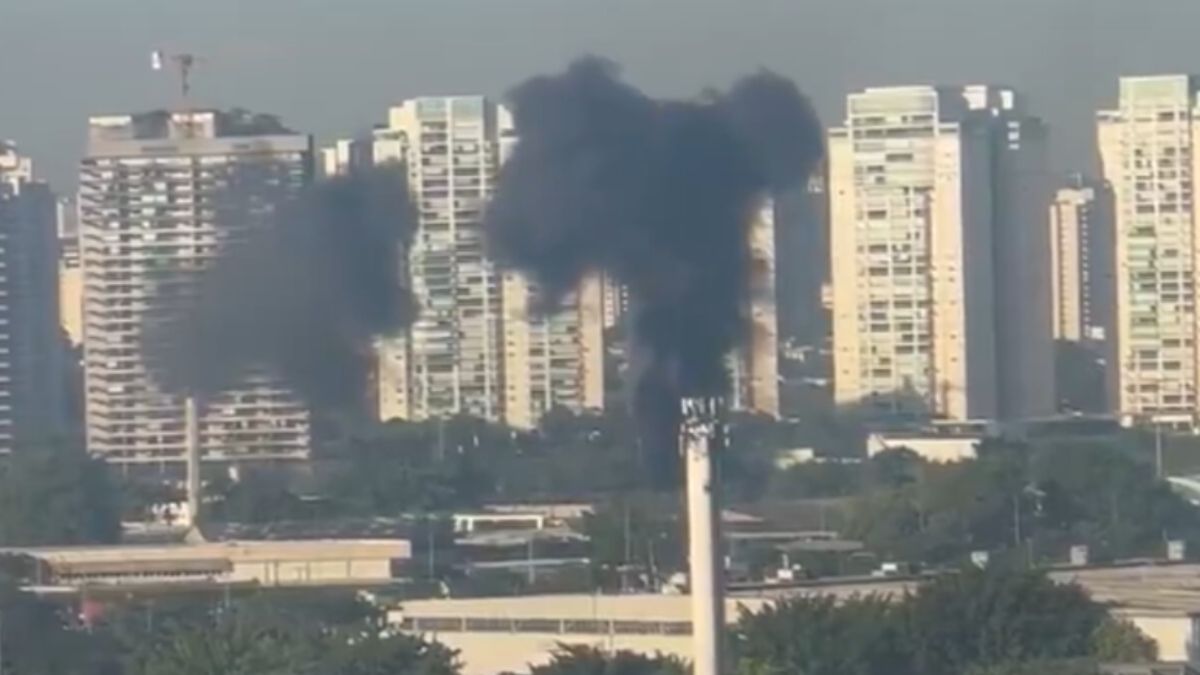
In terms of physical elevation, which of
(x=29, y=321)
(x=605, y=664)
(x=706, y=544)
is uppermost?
→ (x=29, y=321)

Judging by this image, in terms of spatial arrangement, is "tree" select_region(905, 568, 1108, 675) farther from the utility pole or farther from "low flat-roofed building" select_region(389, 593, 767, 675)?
the utility pole

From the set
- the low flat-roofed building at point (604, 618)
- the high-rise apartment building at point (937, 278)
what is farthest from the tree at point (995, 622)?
the high-rise apartment building at point (937, 278)

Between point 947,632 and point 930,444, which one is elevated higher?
point 930,444

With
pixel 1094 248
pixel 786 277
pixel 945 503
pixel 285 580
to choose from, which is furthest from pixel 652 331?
pixel 1094 248

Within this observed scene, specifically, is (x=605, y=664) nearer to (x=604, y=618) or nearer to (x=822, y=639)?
(x=822, y=639)

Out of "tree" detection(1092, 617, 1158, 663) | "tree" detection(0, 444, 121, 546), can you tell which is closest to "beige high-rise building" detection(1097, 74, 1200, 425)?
"tree" detection(0, 444, 121, 546)

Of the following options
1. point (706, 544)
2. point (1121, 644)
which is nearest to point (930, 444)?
point (1121, 644)
